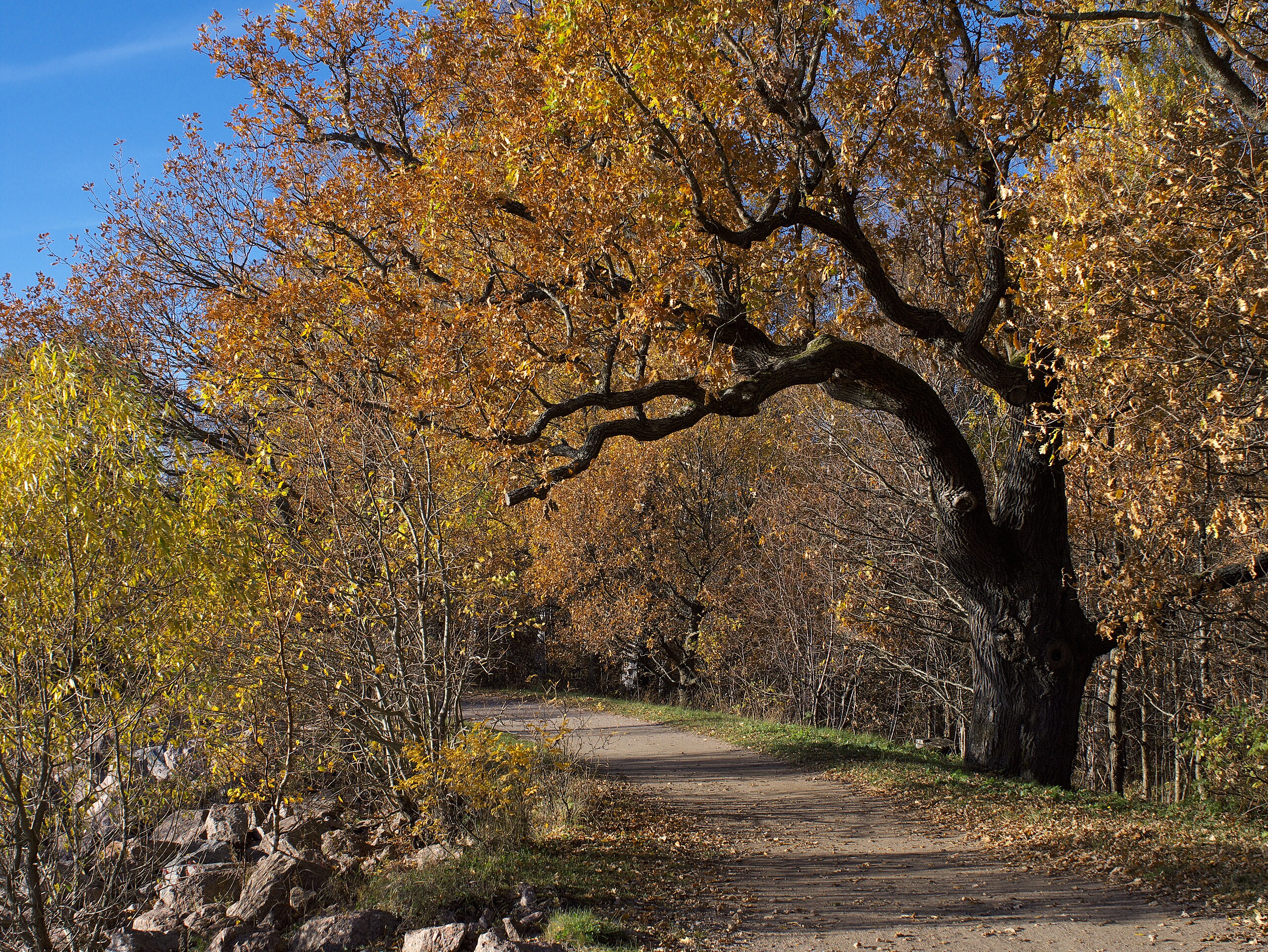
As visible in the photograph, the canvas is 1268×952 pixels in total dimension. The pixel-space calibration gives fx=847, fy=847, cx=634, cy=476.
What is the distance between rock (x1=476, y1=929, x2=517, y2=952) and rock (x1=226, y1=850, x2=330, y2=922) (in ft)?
10.5

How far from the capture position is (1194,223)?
5.10 metres

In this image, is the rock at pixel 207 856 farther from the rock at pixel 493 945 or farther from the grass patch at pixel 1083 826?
the rock at pixel 493 945

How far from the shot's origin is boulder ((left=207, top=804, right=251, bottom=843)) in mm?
9531

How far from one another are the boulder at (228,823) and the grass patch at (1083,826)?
432 centimetres

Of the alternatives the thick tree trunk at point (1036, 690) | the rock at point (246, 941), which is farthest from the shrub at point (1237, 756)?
the rock at point (246, 941)

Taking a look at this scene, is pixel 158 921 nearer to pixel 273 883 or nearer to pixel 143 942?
pixel 143 942

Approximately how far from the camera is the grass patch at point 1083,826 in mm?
6312

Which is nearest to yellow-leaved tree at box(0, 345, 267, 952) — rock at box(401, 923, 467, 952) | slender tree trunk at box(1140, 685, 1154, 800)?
rock at box(401, 923, 467, 952)

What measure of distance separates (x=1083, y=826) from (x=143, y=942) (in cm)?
881

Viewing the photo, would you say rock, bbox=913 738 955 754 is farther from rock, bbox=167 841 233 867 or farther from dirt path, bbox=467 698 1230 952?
rock, bbox=167 841 233 867

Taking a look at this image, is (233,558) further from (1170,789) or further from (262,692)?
(1170,789)

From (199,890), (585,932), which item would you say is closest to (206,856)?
(199,890)

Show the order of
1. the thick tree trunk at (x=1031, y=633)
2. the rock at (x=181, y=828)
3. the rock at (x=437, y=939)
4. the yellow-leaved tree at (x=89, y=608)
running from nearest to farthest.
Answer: the rock at (x=437, y=939)
the yellow-leaved tree at (x=89, y=608)
the rock at (x=181, y=828)
the thick tree trunk at (x=1031, y=633)

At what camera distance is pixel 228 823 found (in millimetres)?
9711
